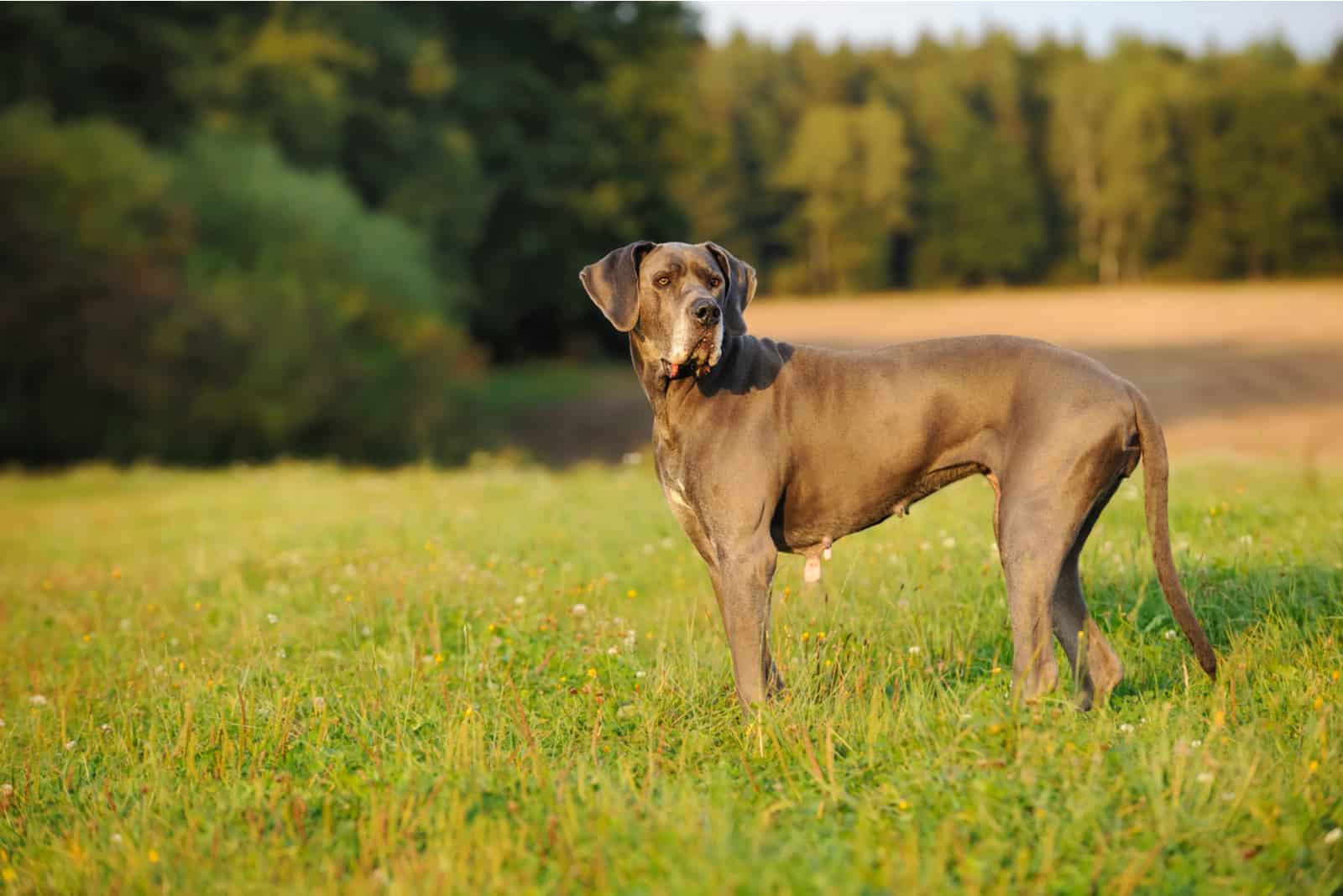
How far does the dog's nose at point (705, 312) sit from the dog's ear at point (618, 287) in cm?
41

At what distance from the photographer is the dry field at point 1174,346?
2612cm

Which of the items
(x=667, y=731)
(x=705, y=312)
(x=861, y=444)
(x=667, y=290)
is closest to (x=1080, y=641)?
(x=861, y=444)

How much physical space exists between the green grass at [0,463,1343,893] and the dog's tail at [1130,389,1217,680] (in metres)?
0.25

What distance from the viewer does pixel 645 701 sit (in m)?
5.29

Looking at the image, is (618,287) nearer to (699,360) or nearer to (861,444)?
(699,360)

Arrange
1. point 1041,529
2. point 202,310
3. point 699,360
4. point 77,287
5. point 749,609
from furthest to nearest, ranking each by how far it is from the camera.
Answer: point 202,310
point 77,287
point 699,360
point 749,609
point 1041,529

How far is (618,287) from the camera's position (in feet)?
18.1

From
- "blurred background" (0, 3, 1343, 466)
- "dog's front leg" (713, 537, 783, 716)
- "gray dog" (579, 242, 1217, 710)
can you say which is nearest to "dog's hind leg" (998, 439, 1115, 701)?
"gray dog" (579, 242, 1217, 710)

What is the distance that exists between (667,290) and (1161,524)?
2350 millimetres

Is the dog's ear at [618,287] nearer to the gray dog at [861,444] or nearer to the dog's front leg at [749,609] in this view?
the gray dog at [861,444]

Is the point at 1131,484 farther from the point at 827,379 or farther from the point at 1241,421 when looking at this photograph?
the point at 1241,421

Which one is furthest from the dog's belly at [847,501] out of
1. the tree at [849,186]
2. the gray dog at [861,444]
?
the tree at [849,186]

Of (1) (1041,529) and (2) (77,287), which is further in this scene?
(2) (77,287)

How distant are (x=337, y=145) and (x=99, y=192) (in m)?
8.70
